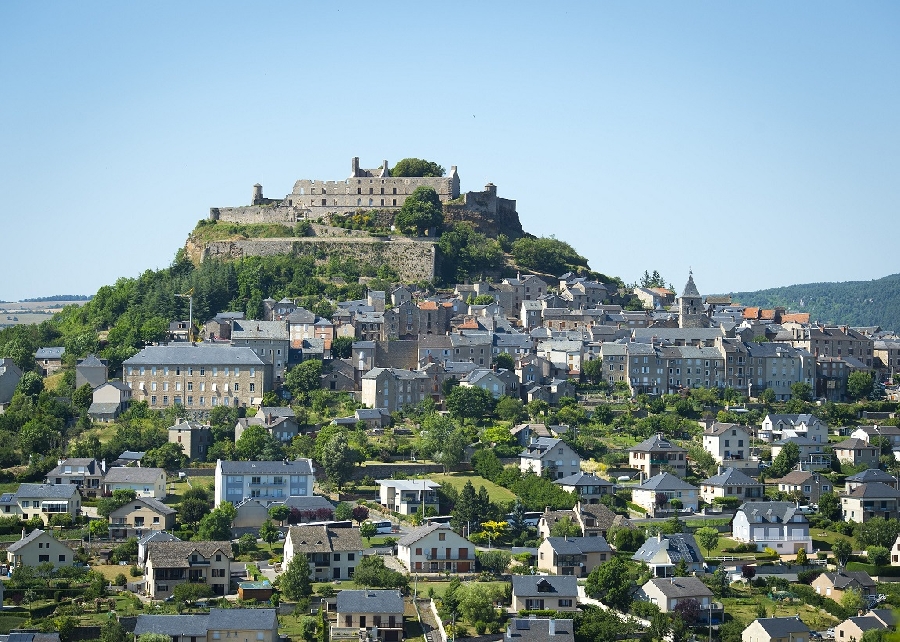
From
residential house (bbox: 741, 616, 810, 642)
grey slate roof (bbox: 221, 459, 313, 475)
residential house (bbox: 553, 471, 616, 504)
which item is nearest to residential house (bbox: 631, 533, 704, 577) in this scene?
residential house (bbox: 741, 616, 810, 642)

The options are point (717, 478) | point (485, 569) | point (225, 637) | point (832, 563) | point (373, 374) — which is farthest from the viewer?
point (373, 374)

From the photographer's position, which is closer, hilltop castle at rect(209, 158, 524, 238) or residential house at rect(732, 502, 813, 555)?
residential house at rect(732, 502, 813, 555)

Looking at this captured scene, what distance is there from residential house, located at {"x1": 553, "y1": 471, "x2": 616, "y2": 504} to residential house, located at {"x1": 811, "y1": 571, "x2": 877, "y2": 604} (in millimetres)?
11258

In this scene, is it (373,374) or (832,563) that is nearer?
(832,563)

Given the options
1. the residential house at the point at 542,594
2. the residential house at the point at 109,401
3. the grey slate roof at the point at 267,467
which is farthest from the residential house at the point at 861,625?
the residential house at the point at 109,401

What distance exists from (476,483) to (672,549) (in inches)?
468

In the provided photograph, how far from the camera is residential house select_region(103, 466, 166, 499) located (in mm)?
60594

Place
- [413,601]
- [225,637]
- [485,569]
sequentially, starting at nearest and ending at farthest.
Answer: [225,637], [413,601], [485,569]

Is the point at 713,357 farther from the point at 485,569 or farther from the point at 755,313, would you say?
the point at 485,569

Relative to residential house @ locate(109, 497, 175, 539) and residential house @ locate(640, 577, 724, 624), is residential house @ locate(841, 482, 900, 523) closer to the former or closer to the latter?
residential house @ locate(640, 577, 724, 624)

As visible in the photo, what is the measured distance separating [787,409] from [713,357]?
5.54 metres

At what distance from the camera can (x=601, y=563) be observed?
55.8 m

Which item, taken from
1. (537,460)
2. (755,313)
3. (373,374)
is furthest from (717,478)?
(755,313)

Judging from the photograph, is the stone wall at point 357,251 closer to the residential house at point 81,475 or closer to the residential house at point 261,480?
the residential house at point 261,480
